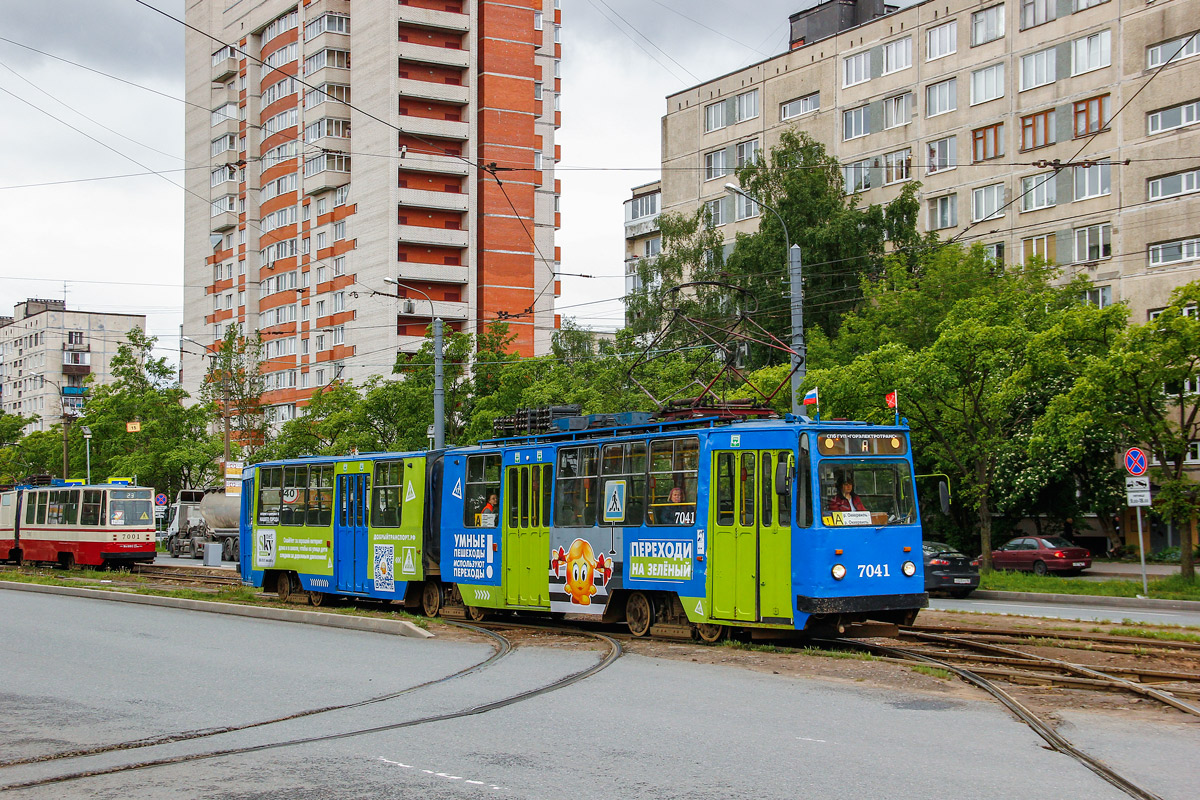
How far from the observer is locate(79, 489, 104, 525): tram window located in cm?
3856

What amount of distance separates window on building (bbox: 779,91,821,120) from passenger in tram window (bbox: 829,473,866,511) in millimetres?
46703

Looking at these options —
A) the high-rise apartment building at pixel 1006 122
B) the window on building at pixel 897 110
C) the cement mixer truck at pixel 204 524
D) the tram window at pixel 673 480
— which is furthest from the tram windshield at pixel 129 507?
the window on building at pixel 897 110

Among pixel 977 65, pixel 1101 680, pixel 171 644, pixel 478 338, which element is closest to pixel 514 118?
pixel 478 338

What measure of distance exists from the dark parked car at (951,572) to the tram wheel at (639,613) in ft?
40.5

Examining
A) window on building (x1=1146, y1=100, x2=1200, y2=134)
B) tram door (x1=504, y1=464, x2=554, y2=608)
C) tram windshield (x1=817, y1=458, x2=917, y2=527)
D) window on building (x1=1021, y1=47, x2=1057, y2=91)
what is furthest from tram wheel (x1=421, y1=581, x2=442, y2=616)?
window on building (x1=1021, y1=47, x2=1057, y2=91)

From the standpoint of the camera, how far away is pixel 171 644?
16812 mm

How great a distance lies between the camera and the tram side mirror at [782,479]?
14.6 meters

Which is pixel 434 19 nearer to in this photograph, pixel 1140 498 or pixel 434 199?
pixel 434 199

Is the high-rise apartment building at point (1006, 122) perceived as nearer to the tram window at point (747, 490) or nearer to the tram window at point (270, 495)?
the tram window at point (270, 495)

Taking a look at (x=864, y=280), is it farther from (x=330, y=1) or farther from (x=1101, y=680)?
(x=330, y=1)

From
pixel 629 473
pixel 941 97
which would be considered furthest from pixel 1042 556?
pixel 629 473

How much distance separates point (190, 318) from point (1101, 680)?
90484mm

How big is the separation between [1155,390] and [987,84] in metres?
29.2

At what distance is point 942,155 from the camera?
53719 mm
